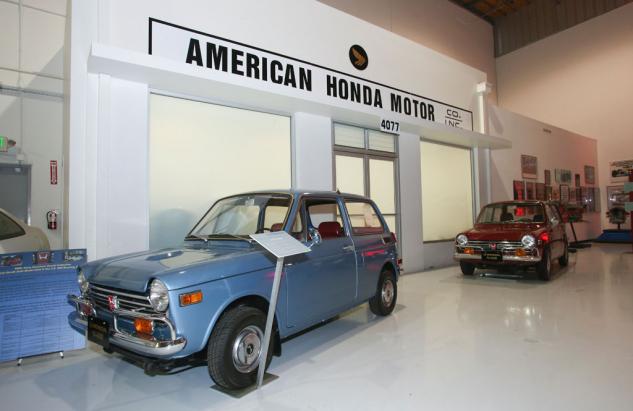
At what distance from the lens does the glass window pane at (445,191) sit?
9148 mm

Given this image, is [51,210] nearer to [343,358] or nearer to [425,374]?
[343,358]

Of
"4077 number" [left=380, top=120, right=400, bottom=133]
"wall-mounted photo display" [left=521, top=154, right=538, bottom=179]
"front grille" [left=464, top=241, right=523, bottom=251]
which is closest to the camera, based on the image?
"front grille" [left=464, top=241, right=523, bottom=251]

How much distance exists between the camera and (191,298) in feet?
8.05

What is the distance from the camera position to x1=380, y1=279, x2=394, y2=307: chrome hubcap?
474 cm

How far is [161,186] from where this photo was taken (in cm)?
513

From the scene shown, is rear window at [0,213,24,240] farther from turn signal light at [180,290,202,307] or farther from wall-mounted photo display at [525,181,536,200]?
wall-mounted photo display at [525,181,536,200]

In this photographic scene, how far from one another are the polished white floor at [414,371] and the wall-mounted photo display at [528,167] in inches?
318

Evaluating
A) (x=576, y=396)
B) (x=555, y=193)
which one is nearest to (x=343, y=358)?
(x=576, y=396)

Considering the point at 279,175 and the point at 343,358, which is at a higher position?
the point at 279,175

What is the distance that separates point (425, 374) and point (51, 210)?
7.32 meters

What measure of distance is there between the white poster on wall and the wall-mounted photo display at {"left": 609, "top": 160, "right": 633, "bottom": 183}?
11502mm

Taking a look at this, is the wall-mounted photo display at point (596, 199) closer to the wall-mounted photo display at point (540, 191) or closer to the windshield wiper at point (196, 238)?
the wall-mounted photo display at point (540, 191)

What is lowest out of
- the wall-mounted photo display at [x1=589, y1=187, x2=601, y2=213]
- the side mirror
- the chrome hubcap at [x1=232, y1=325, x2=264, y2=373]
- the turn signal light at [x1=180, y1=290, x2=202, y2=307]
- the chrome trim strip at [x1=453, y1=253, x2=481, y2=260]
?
the chrome hubcap at [x1=232, y1=325, x2=264, y2=373]

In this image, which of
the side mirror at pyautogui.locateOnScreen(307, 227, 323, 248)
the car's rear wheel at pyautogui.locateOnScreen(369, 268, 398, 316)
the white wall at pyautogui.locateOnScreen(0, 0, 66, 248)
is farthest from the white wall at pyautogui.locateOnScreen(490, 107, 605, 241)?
the white wall at pyautogui.locateOnScreen(0, 0, 66, 248)
